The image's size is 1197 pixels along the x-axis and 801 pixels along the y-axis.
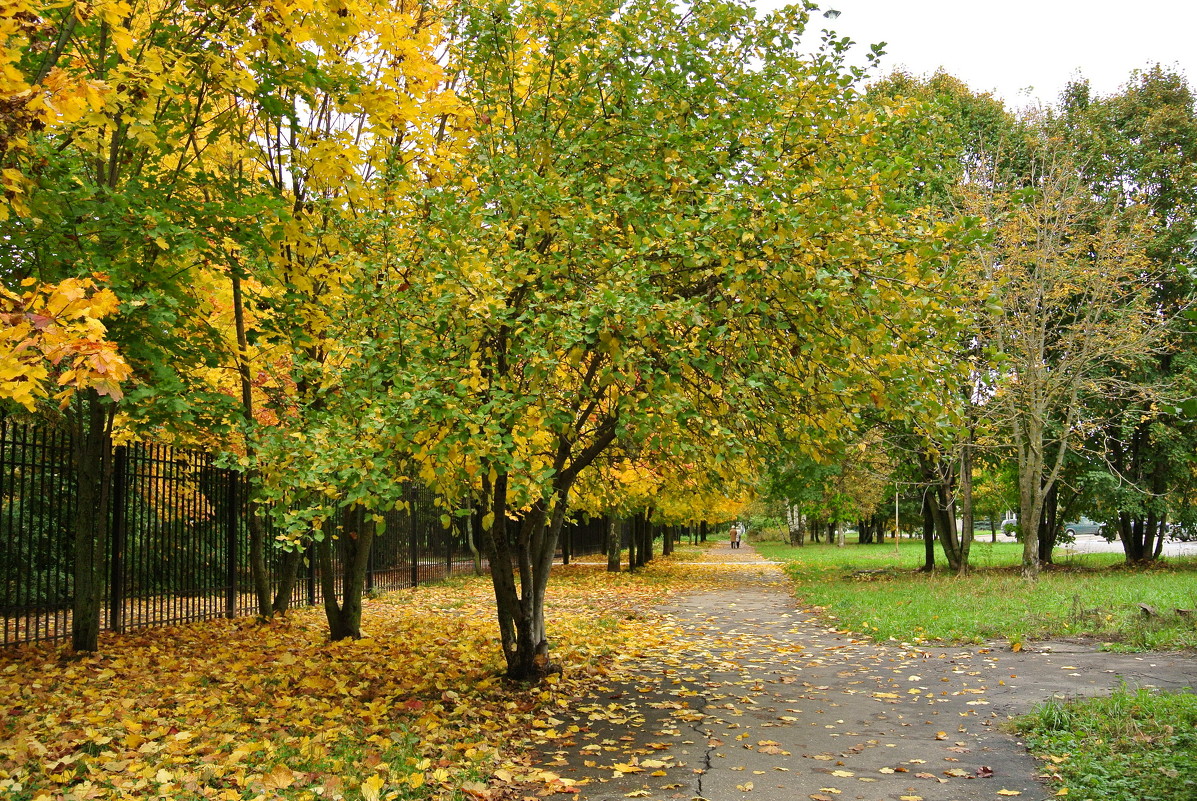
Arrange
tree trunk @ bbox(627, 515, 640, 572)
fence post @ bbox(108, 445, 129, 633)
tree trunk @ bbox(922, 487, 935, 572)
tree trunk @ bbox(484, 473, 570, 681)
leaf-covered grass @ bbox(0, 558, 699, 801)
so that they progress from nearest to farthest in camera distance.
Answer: leaf-covered grass @ bbox(0, 558, 699, 801)
tree trunk @ bbox(484, 473, 570, 681)
fence post @ bbox(108, 445, 129, 633)
tree trunk @ bbox(922, 487, 935, 572)
tree trunk @ bbox(627, 515, 640, 572)

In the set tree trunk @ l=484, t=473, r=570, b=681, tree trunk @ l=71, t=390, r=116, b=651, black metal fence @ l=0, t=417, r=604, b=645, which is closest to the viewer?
tree trunk @ l=484, t=473, r=570, b=681

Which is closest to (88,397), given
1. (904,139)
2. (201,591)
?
(201,591)

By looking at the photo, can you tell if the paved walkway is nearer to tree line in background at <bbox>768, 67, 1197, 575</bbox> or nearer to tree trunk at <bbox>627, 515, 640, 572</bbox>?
tree line in background at <bbox>768, 67, 1197, 575</bbox>

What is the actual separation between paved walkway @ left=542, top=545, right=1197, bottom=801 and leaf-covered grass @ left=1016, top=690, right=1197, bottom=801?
196mm

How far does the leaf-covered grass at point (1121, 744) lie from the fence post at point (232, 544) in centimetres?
947

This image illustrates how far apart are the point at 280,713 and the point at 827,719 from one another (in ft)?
13.5

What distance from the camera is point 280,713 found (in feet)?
19.6

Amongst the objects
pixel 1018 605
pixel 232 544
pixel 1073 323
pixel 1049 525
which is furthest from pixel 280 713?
pixel 1049 525

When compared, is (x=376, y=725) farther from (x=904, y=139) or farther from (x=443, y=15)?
(x=904, y=139)

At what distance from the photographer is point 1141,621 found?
31.6 feet

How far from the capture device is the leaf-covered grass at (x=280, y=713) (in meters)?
4.39

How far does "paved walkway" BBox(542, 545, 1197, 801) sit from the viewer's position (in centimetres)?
479

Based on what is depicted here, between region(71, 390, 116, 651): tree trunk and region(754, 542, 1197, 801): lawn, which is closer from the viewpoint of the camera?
region(754, 542, 1197, 801): lawn

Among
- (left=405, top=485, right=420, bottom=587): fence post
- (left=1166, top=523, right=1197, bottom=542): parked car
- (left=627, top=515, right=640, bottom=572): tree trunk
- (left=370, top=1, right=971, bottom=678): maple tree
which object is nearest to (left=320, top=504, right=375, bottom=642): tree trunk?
(left=370, top=1, right=971, bottom=678): maple tree
